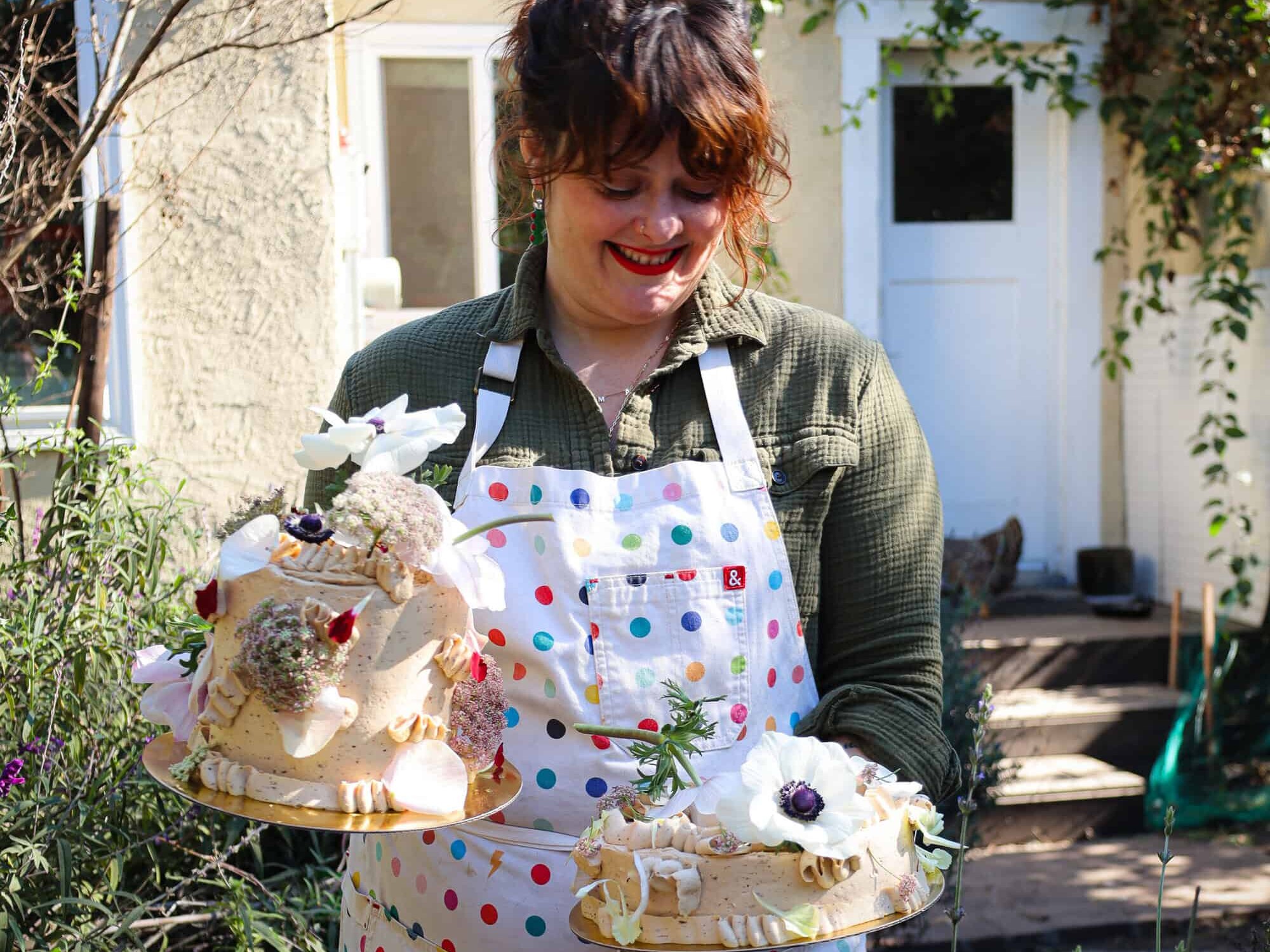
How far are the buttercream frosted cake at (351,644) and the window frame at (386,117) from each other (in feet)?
12.4

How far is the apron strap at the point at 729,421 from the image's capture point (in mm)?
1684

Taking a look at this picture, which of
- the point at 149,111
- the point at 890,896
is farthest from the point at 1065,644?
the point at 890,896

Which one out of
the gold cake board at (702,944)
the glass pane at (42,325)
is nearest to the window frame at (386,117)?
the glass pane at (42,325)

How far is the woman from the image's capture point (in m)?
1.56

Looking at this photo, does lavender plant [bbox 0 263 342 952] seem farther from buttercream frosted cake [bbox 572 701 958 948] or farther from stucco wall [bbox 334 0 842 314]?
stucco wall [bbox 334 0 842 314]

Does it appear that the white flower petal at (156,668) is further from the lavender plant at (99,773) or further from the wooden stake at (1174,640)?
the wooden stake at (1174,640)

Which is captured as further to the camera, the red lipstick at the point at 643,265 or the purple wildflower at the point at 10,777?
the purple wildflower at the point at 10,777

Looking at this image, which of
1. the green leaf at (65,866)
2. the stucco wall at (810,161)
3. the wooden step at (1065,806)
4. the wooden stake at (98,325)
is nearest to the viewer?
the green leaf at (65,866)

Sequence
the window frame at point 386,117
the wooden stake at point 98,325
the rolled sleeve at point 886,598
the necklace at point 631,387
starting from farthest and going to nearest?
the window frame at point 386,117 < the wooden stake at point 98,325 < the necklace at point 631,387 < the rolled sleeve at point 886,598

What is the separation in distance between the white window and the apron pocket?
12.0 feet

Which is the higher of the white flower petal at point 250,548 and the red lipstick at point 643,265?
the red lipstick at point 643,265

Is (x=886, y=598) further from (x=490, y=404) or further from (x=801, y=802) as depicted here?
(x=490, y=404)

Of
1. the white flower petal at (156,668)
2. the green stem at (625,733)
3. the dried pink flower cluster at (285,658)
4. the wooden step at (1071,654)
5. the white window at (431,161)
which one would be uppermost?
the white window at (431,161)

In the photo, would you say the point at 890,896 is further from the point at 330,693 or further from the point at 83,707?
the point at 83,707
